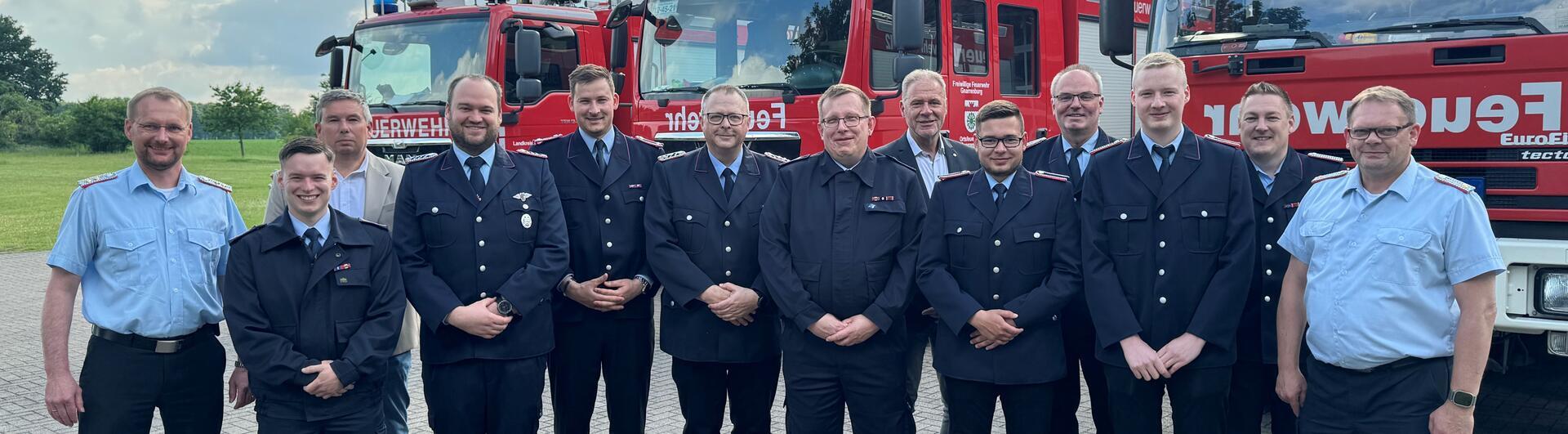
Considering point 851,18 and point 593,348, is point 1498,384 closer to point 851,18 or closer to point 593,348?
point 851,18

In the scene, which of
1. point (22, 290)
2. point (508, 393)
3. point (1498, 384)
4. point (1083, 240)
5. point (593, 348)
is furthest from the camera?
point (22, 290)

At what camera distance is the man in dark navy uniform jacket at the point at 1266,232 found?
11.8 ft

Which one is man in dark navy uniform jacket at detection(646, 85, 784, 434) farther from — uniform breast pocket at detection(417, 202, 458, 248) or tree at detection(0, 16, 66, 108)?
tree at detection(0, 16, 66, 108)

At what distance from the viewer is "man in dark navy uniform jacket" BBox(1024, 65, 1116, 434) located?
12.9ft

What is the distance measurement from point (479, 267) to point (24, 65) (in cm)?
8267

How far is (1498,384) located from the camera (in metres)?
5.75

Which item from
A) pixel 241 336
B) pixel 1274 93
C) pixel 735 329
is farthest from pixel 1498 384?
pixel 241 336

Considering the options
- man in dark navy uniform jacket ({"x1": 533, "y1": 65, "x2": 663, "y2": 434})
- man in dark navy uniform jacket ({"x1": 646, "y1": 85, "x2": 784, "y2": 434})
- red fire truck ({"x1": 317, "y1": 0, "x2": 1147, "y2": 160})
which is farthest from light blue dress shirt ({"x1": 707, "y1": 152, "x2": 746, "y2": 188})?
red fire truck ({"x1": 317, "y1": 0, "x2": 1147, "y2": 160})

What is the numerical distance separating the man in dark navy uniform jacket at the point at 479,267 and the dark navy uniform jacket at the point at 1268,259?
232 cm

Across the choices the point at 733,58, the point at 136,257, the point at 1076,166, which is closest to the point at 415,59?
the point at 733,58

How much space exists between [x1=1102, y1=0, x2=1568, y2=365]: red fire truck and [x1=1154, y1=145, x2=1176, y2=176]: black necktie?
1.39 meters

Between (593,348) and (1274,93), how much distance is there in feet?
8.42

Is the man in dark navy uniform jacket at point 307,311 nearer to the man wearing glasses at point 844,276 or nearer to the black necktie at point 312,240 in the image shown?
the black necktie at point 312,240

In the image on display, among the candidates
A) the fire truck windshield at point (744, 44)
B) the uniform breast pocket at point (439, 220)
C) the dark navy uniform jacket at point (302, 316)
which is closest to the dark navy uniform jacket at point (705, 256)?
the uniform breast pocket at point (439, 220)
